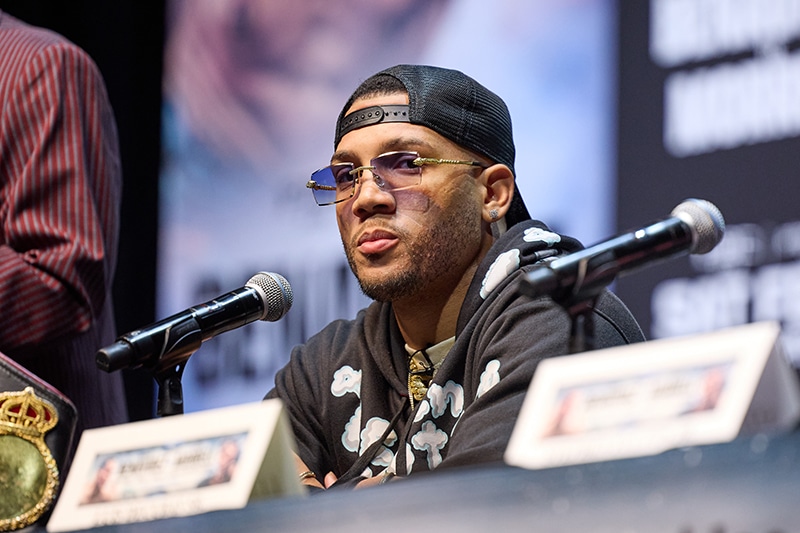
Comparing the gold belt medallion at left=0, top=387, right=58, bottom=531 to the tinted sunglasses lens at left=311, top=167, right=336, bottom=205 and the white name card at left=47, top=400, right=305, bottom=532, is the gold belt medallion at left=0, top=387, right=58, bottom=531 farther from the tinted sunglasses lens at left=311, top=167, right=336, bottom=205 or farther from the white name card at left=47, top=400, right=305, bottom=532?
the tinted sunglasses lens at left=311, top=167, right=336, bottom=205

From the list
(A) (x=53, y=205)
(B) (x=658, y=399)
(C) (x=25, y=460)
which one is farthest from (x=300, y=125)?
(B) (x=658, y=399)

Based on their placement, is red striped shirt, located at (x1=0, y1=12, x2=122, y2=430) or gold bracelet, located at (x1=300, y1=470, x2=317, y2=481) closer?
gold bracelet, located at (x1=300, y1=470, x2=317, y2=481)

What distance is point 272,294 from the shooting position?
1.97 meters

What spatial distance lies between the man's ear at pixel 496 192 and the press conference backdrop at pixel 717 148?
568 mm

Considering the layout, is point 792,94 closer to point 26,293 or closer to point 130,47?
point 26,293

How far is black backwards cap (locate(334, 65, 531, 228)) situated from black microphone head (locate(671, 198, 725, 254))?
923mm

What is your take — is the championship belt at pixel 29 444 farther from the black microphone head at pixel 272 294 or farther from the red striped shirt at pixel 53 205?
the red striped shirt at pixel 53 205

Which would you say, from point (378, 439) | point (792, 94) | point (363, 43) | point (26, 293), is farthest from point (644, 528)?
point (363, 43)

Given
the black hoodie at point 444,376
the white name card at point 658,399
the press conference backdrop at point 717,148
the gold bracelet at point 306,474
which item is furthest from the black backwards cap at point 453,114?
the white name card at point 658,399

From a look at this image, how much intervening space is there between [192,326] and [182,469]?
42 centimetres

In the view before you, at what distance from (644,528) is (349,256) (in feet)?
4.56

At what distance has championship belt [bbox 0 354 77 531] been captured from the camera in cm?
171

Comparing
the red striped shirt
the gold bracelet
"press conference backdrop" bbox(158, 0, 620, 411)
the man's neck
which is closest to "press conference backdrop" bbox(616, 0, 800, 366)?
"press conference backdrop" bbox(158, 0, 620, 411)

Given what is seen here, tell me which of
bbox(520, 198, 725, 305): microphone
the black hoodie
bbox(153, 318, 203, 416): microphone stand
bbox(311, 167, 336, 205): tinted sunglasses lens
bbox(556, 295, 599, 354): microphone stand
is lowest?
the black hoodie
